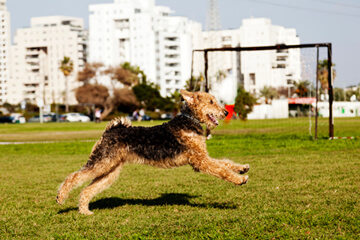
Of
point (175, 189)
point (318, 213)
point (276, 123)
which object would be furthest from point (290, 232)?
point (276, 123)

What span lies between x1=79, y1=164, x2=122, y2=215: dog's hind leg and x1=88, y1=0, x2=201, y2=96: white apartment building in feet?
450

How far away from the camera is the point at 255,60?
3038cm

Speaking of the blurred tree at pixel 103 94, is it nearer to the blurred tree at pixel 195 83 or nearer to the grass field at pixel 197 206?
the blurred tree at pixel 195 83

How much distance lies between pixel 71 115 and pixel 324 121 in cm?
6046

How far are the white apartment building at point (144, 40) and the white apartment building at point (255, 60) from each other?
950 cm

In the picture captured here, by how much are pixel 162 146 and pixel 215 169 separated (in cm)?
87

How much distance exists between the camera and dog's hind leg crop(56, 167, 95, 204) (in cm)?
720

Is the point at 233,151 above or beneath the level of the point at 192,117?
beneath

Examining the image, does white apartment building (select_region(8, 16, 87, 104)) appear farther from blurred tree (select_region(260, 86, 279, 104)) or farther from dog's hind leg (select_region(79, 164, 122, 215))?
dog's hind leg (select_region(79, 164, 122, 215))

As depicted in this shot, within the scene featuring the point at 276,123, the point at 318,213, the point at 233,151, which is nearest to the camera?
the point at 318,213

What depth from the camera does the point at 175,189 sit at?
9633 mm

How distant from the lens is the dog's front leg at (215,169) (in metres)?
6.84

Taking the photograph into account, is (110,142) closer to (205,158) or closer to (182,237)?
(205,158)

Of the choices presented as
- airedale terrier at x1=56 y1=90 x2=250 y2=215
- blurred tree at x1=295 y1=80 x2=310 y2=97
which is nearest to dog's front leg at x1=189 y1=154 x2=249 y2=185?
airedale terrier at x1=56 y1=90 x2=250 y2=215
